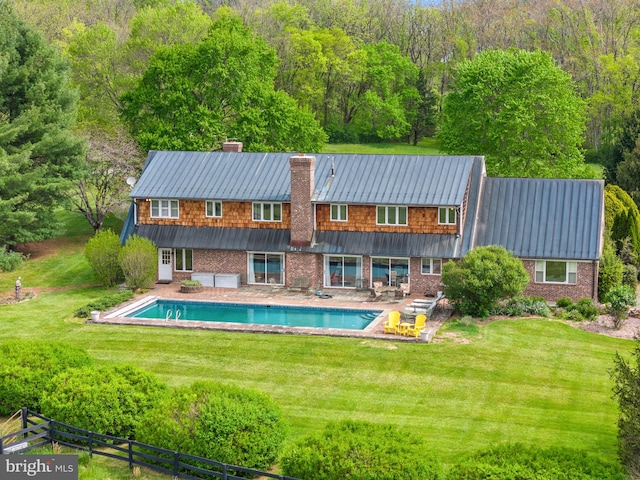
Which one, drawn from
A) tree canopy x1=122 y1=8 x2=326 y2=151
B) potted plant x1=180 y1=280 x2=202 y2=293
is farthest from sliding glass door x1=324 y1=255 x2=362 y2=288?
tree canopy x1=122 y1=8 x2=326 y2=151

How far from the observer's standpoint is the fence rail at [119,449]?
20953mm

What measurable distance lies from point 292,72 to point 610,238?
154 feet

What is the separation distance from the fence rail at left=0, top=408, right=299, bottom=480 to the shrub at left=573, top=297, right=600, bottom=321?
19.9 metres

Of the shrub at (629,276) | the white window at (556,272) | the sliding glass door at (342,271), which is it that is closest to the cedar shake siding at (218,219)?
the sliding glass door at (342,271)

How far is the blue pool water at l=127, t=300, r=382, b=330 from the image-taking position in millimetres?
37844

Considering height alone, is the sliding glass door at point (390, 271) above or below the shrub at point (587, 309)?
above

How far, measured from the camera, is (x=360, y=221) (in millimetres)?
42688

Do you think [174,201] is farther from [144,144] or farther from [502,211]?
[502,211]

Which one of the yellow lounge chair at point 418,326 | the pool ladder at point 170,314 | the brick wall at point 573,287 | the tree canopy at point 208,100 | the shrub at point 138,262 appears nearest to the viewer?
the yellow lounge chair at point 418,326

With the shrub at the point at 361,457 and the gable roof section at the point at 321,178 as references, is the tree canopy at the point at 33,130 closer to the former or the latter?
the gable roof section at the point at 321,178

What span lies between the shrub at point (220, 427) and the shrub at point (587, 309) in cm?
1877

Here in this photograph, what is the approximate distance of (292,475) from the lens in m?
20.5

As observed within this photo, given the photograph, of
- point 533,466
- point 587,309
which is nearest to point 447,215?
point 587,309

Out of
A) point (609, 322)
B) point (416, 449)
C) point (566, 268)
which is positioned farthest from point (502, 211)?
point (416, 449)
